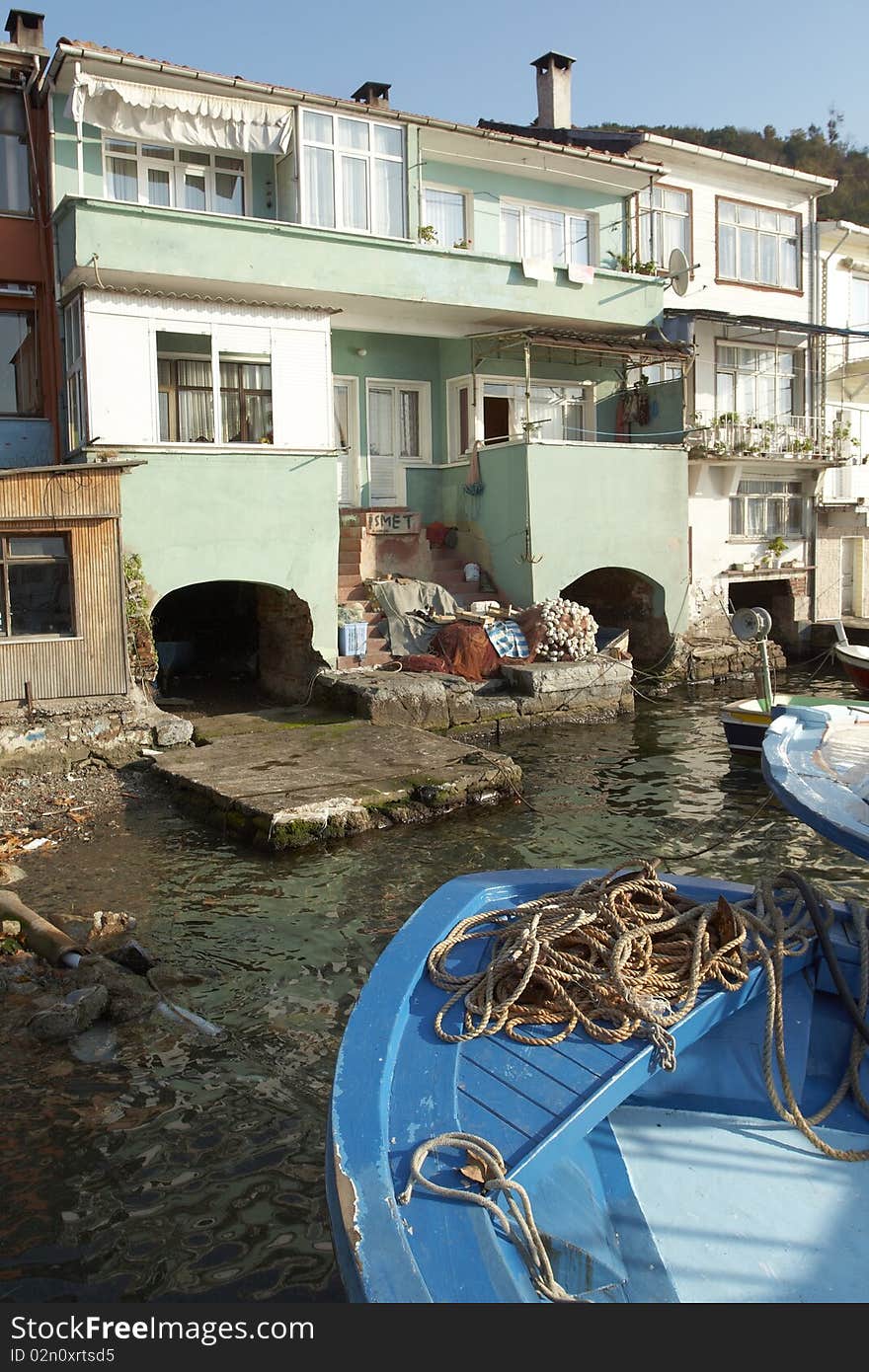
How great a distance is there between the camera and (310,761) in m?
12.8

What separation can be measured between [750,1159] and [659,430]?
2041cm

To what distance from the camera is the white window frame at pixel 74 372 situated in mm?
15555

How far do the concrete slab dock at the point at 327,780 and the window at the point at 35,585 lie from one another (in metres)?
2.47

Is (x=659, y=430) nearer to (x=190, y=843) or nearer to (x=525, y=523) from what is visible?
(x=525, y=523)

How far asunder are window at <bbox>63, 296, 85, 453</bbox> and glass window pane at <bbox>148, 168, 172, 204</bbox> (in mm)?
2441

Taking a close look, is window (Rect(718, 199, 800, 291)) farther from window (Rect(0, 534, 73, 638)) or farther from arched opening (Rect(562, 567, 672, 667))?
window (Rect(0, 534, 73, 638))

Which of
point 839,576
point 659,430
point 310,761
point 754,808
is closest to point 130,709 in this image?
point 310,761

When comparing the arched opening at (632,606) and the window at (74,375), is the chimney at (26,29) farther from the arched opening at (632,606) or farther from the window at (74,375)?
the arched opening at (632,606)

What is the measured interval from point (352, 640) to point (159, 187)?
8.07m

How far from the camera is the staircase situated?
17734 mm

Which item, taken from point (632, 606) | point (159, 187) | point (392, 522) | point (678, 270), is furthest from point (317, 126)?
point (632, 606)

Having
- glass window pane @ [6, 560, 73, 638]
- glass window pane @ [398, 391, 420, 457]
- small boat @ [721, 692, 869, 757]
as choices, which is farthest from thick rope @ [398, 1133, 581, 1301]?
glass window pane @ [398, 391, 420, 457]

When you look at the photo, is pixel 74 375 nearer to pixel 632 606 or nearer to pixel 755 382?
pixel 632 606

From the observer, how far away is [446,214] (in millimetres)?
20812
